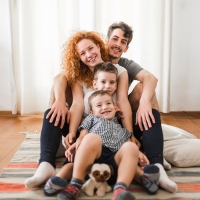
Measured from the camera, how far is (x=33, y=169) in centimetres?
178

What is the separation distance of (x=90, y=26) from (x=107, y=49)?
1.20m

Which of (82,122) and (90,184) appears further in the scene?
(82,122)

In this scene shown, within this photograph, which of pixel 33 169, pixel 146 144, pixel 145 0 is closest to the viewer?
pixel 146 144

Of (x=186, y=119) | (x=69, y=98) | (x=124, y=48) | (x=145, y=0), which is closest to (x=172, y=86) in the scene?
(x=186, y=119)

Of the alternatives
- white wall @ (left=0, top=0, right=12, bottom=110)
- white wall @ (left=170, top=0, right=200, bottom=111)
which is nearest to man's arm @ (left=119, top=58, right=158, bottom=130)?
white wall @ (left=170, top=0, right=200, bottom=111)

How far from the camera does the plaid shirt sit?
5.04 ft

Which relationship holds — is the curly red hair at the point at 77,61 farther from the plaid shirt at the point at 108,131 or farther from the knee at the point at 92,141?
the knee at the point at 92,141

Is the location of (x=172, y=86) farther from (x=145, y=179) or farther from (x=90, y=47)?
(x=145, y=179)

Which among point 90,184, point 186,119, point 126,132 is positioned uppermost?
point 126,132

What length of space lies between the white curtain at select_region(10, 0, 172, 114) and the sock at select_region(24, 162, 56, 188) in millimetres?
1839

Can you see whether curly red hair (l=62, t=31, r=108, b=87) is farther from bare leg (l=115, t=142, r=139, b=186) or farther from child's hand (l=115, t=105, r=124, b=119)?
bare leg (l=115, t=142, r=139, b=186)

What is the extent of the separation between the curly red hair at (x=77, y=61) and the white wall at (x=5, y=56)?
58.1 inches

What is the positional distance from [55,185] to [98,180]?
0.18 metres

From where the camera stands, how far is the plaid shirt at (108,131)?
60.4 inches
